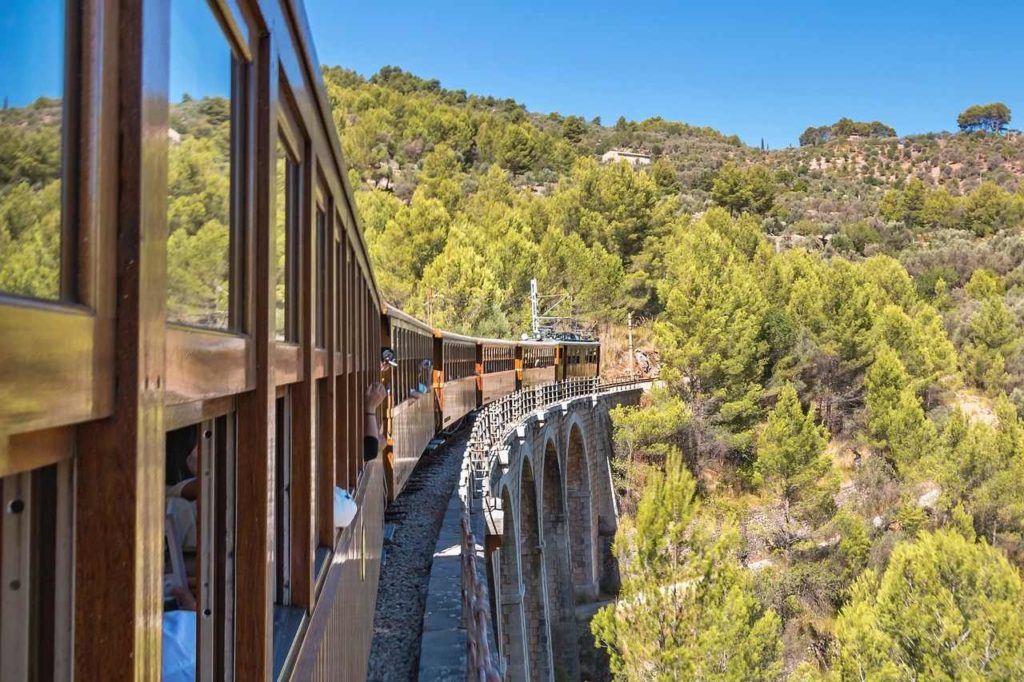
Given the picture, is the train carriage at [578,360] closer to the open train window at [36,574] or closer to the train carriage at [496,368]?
the train carriage at [496,368]

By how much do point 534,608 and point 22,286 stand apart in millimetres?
18637

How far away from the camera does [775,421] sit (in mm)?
25031

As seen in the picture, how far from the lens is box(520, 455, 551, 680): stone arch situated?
17.7 m

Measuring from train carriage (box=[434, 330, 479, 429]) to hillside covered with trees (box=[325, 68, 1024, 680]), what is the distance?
688cm

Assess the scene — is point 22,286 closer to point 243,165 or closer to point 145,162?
point 145,162

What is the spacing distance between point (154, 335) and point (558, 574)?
21691mm

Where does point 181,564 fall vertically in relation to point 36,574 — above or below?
below

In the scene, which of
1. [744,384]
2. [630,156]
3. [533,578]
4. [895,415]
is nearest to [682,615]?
[533,578]

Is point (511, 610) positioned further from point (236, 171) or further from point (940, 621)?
point (236, 171)

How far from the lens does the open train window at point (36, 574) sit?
2.25 ft

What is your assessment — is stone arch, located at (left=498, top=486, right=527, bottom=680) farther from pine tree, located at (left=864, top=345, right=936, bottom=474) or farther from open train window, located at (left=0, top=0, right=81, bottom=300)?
pine tree, located at (left=864, top=345, right=936, bottom=474)

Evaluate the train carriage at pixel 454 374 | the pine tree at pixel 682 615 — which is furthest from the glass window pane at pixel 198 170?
the pine tree at pixel 682 615

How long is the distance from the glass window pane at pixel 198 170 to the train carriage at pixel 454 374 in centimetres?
965

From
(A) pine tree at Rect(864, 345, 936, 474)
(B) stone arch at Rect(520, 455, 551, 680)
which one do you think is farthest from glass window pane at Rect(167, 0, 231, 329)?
(A) pine tree at Rect(864, 345, 936, 474)
